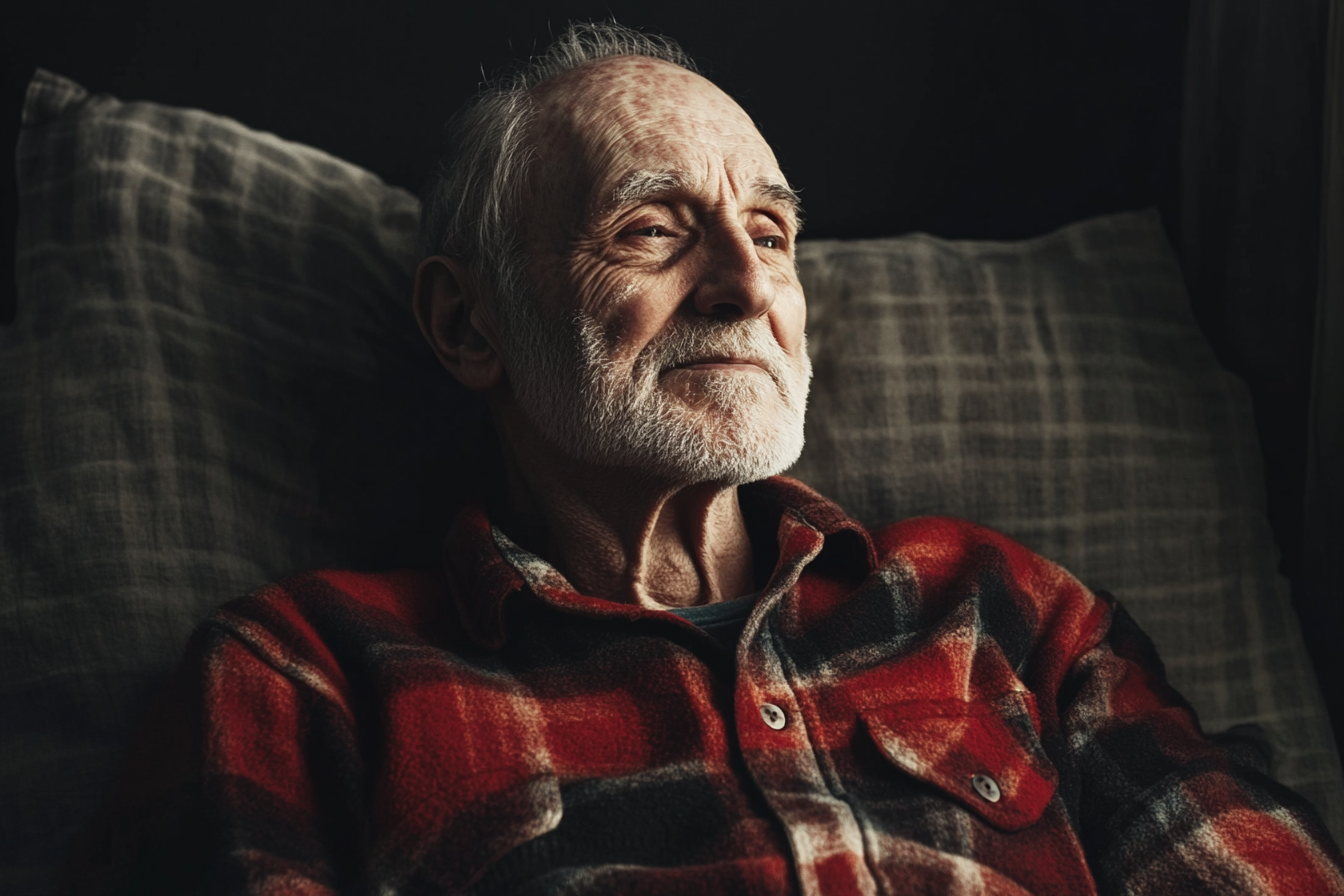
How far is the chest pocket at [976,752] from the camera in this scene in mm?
1113

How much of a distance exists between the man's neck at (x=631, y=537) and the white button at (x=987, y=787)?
0.37 meters

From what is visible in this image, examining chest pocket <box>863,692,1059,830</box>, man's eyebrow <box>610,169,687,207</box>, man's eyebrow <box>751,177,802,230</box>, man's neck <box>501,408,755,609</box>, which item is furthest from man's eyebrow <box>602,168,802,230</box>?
chest pocket <box>863,692,1059,830</box>

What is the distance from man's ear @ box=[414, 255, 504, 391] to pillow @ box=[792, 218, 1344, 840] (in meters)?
0.48

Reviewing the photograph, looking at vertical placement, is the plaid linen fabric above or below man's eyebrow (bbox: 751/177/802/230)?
below

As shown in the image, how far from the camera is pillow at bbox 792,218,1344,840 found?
1540 millimetres

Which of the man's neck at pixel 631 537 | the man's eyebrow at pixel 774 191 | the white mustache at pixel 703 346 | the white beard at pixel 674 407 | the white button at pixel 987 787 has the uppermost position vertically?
the man's eyebrow at pixel 774 191

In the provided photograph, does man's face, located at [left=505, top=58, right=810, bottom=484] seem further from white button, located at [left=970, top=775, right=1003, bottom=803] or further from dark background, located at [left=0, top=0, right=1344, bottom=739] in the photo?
dark background, located at [left=0, top=0, right=1344, bottom=739]

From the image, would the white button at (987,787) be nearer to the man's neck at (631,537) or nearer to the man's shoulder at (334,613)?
the man's neck at (631,537)

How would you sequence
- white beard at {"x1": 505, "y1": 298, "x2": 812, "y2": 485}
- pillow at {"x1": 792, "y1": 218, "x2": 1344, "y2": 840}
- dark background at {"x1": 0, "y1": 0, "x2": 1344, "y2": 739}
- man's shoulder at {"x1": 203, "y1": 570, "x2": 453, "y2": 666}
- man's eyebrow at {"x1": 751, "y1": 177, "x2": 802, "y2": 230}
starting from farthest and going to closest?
1. dark background at {"x1": 0, "y1": 0, "x2": 1344, "y2": 739}
2. pillow at {"x1": 792, "y1": 218, "x2": 1344, "y2": 840}
3. man's eyebrow at {"x1": 751, "y1": 177, "x2": 802, "y2": 230}
4. white beard at {"x1": 505, "y1": 298, "x2": 812, "y2": 485}
5. man's shoulder at {"x1": 203, "y1": 570, "x2": 453, "y2": 666}

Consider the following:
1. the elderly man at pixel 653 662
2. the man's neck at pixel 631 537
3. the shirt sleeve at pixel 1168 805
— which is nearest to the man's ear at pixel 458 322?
the elderly man at pixel 653 662

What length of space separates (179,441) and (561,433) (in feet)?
1.65

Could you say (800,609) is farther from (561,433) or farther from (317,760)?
(317,760)

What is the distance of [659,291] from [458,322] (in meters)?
0.33

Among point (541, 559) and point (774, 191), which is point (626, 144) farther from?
point (541, 559)
